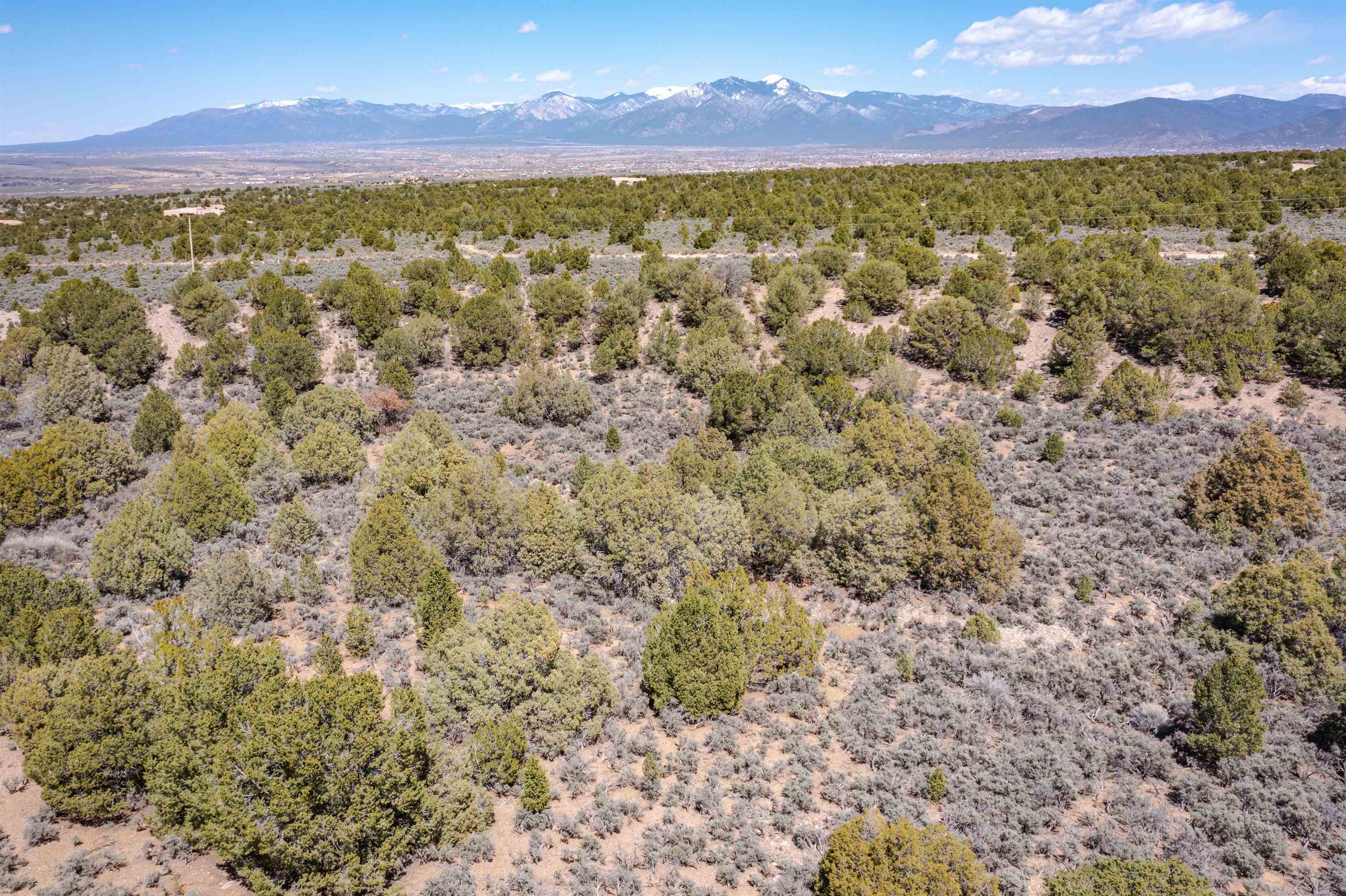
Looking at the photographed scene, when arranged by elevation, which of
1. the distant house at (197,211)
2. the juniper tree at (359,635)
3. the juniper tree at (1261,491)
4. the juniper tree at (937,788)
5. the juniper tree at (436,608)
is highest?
the distant house at (197,211)

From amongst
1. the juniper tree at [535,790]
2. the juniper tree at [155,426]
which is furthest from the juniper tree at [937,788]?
the juniper tree at [155,426]

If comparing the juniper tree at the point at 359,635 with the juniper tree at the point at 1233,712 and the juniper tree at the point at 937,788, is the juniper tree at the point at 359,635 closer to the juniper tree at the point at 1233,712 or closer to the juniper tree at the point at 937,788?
the juniper tree at the point at 937,788

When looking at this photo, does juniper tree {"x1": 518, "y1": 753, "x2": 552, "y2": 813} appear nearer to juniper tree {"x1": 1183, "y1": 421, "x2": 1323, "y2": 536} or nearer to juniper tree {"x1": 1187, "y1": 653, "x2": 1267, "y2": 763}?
juniper tree {"x1": 1187, "y1": 653, "x2": 1267, "y2": 763}

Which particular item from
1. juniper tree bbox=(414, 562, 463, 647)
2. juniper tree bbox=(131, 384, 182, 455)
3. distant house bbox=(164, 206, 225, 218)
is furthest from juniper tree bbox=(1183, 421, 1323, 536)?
distant house bbox=(164, 206, 225, 218)

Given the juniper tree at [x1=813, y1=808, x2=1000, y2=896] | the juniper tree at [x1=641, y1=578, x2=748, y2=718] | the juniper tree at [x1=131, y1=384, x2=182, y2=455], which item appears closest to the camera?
the juniper tree at [x1=813, y1=808, x2=1000, y2=896]

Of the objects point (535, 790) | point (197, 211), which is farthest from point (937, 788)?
point (197, 211)

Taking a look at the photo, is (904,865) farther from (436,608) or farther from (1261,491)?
(1261,491)

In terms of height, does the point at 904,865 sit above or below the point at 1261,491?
below

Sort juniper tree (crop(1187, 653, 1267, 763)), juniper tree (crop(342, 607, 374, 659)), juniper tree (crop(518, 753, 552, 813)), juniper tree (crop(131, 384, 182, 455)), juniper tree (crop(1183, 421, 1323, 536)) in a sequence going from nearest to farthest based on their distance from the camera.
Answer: juniper tree (crop(518, 753, 552, 813)) → juniper tree (crop(1187, 653, 1267, 763)) → juniper tree (crop(342, 607, 374, 659)) → juniper tree (crop(1183, 421, 1323, 536)) → juniper tree (crop(131, 384, 182, 455))
